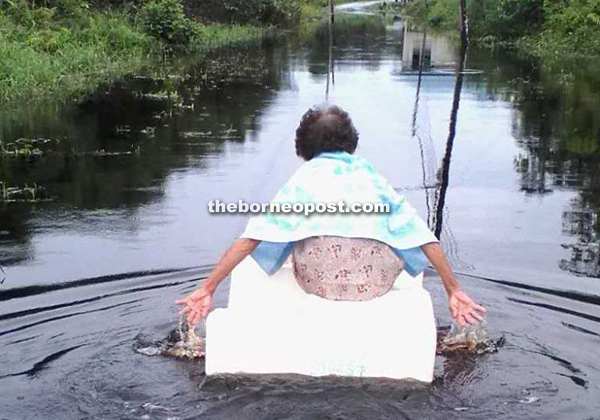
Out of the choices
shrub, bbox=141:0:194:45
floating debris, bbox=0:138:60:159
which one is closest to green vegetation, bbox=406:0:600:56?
shrub, bbox=141:0:194:45

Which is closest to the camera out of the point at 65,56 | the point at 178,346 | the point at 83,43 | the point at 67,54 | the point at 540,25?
the point at 178,346

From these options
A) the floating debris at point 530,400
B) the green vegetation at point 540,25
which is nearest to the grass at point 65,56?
Result: the floating debris at point 530,400

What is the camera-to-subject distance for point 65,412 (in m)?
3.92

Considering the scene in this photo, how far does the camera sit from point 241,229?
295 inches

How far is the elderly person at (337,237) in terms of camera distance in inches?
158

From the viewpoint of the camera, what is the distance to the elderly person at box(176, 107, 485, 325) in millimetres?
4023

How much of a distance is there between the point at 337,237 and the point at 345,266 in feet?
0.50

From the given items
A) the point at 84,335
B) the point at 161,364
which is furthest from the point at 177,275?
the point at 161,364

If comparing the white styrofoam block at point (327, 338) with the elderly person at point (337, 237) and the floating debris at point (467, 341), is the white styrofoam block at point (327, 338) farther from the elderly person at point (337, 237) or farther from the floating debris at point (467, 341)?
the floating debris at point (467, 341)

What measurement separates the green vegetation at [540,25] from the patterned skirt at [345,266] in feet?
80.1

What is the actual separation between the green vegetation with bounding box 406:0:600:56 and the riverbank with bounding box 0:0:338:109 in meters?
9.33

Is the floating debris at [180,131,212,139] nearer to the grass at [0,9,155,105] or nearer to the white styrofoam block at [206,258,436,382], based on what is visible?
the grass at [0,9,155,105]

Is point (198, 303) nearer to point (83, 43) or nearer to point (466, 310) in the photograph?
point (466, 310)

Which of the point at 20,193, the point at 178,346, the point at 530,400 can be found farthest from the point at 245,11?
the point at 530,400
